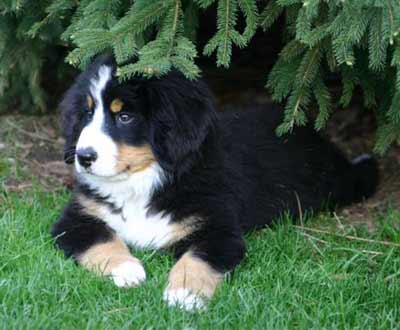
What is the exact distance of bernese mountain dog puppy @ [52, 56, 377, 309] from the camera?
Result: 374 centimetres

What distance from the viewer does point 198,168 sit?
407 centimetres

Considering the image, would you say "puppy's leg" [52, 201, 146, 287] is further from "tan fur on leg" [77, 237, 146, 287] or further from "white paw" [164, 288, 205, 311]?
"white paw" [164, 288, 205, 311]

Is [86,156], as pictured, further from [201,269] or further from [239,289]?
[239,289]

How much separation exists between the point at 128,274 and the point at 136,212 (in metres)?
0.55

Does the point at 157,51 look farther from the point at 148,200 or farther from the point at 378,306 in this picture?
the point at 378,306

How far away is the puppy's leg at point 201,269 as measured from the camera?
3373 mm

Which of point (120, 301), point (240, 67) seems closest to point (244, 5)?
point (120, 301)

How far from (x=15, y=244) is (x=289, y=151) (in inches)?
73.6

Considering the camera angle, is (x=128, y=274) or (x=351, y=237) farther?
(x=351, y=237)

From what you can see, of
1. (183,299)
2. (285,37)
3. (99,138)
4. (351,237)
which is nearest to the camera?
(183,299)

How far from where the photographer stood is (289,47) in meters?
4.15

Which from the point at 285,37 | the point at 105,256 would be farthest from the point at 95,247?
the point at 285,37

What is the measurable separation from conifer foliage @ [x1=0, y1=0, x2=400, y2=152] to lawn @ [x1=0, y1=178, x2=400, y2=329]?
675mm

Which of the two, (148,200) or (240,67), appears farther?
(240,67)
